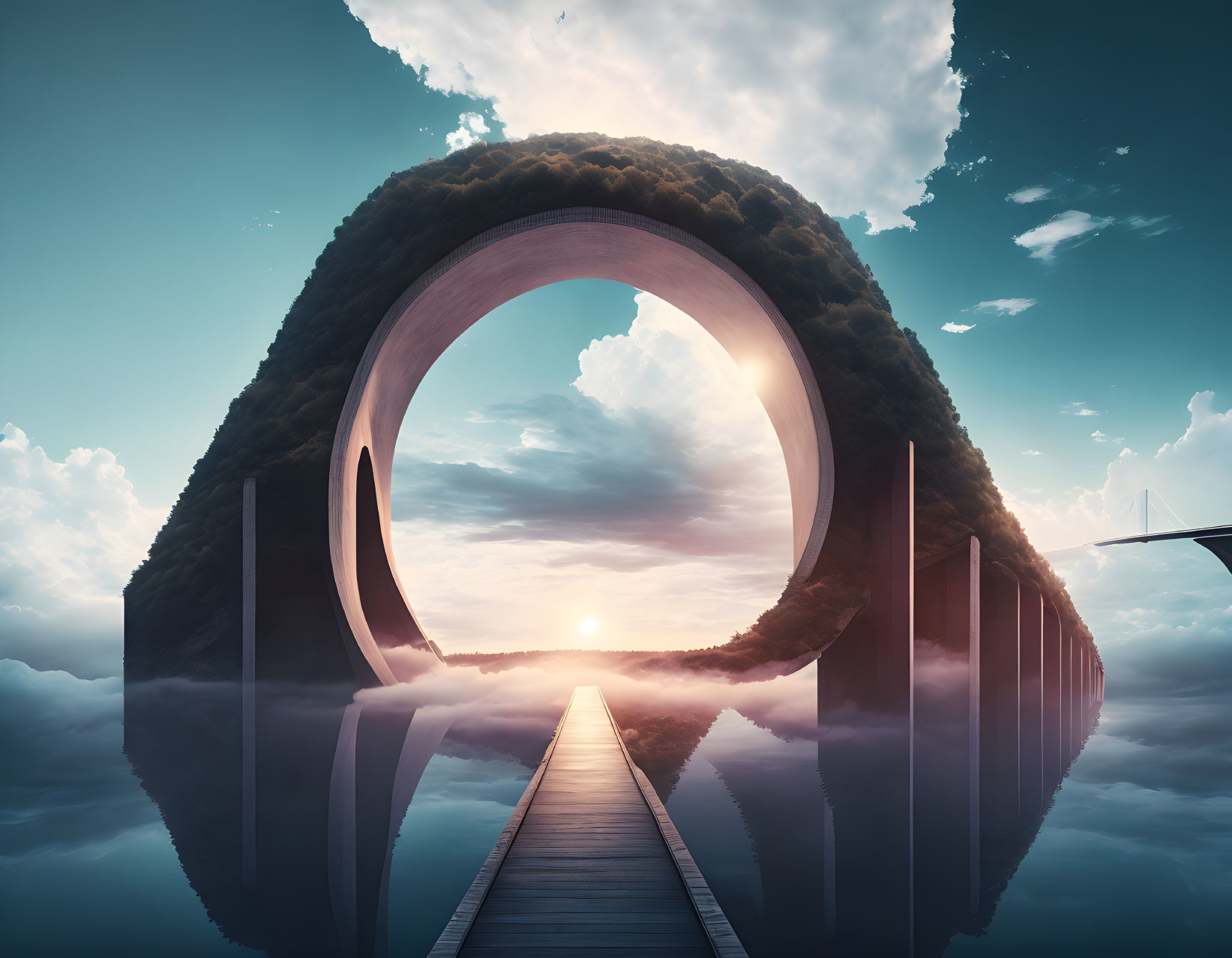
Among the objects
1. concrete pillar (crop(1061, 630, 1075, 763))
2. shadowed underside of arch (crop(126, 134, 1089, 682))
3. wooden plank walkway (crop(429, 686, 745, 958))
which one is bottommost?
concrete pillar (crop(1061, 630, 1075, 763))

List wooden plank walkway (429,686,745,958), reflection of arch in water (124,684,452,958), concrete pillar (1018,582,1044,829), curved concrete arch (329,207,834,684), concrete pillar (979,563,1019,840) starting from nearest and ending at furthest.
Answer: wooden plank walkway (429,686,745,958), reflection of arch in water (124,684,452,958), curved concrete arch (329,207,834,684), concrete pillar (979,563,1019,840), concrete pillar (1018,582,1044,829)

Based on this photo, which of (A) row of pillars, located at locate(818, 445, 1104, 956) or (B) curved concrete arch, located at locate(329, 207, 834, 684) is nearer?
(A) row of pillars, located at locate(818, 445, 1104, 956)

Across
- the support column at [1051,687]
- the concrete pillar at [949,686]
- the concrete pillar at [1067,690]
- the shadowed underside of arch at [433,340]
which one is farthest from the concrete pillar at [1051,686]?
the shadowed underside of arch at [433,340]

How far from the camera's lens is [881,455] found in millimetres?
11984

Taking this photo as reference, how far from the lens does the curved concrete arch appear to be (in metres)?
12.2

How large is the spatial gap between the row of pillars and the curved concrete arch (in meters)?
1.61

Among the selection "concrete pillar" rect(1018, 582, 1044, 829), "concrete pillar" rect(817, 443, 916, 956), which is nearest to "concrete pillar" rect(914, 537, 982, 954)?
"concrete pillar" rect(817, 443, 916, 956)

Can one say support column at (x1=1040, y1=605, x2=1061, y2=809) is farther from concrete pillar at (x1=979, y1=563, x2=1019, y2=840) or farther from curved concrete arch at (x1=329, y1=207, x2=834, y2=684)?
curved concrete arch at (x1=329, y1=207, x2=834, y2=684)

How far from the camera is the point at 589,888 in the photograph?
4699mm

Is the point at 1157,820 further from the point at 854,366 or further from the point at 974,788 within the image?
the point at 854,366

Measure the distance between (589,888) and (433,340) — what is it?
12129 mm

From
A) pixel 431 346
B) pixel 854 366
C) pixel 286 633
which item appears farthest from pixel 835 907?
pixel 431 346

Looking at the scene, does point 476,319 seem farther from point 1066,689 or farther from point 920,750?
point 1066,689

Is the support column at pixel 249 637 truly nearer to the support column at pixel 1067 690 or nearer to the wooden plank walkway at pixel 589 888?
the wooden plank walkway at pixel 589 888
